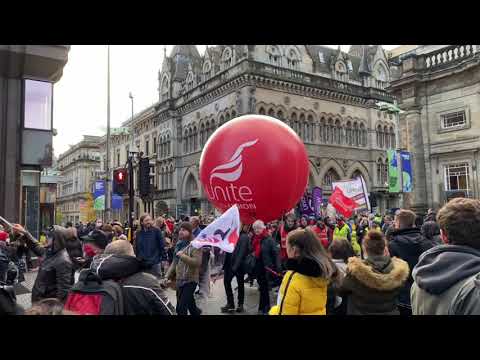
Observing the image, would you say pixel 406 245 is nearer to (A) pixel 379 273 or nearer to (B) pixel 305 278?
(A) pixel 379 273

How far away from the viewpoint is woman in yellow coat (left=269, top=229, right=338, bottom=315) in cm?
298

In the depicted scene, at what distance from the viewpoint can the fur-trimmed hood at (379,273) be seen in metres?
3.48

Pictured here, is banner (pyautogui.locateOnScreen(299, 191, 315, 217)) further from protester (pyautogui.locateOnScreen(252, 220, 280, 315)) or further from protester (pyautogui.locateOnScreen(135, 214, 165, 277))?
protester (pyautogui.locateOnScreen(135, 214, 165, 277))

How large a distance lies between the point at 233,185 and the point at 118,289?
12.9 feet

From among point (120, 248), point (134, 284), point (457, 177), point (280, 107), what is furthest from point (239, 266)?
point (280, 107)

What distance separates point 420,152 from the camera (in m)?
16.4

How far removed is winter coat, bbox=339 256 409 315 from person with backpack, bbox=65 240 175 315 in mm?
1612

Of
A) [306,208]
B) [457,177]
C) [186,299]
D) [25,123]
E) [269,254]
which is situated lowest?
[186,299]

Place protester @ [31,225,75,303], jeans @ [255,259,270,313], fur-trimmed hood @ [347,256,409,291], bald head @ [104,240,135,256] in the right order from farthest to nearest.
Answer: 1. jeans @ [255,259,270,313]
2. protester @ [31,225,75,303]
3. fur-trimmed hood @ [347,256,409,291]
4. bald head @ [104,240,135,256]

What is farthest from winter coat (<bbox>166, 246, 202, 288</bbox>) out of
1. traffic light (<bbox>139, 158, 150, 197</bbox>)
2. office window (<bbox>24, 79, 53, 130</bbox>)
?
office window (<bbox>24, 79, 53, 130</bbox>)

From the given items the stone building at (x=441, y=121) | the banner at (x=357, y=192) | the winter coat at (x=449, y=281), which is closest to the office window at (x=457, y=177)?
the stone building at (x=441, y=121)

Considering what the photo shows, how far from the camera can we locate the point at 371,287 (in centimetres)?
350
